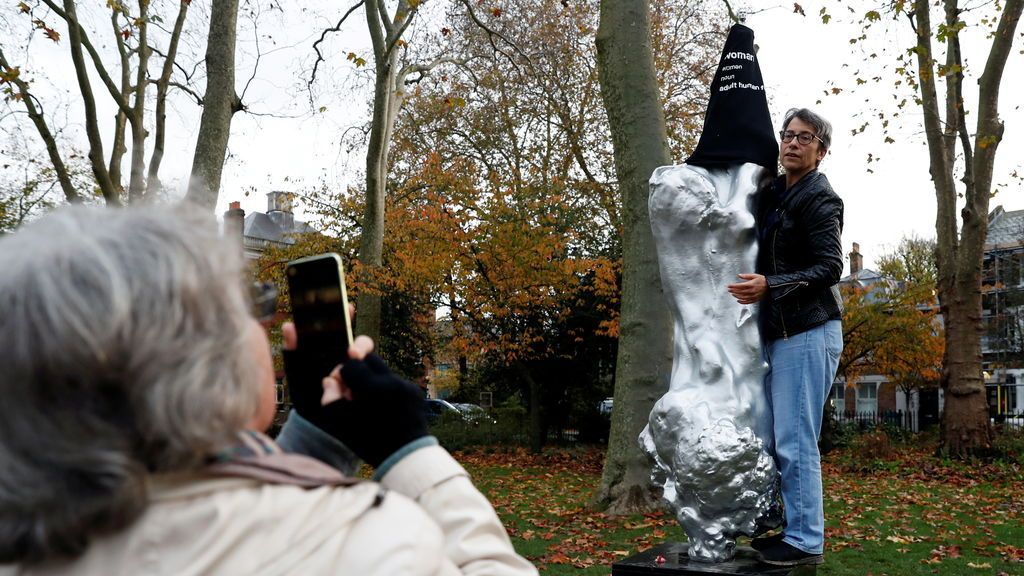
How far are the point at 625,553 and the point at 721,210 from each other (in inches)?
148

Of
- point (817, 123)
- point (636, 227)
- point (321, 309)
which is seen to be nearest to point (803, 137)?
point (817, 123)

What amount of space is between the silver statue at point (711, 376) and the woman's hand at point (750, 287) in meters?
0.22

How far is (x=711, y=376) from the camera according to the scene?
3.91m

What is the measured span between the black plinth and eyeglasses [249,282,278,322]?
2.82 meters

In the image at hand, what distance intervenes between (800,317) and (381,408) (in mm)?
2874

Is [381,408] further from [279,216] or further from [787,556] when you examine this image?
[279,216]

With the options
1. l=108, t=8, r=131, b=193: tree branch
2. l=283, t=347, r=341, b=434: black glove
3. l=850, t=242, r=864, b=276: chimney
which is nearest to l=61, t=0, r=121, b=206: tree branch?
l=108, t=8, r=131, b=193: tree branch

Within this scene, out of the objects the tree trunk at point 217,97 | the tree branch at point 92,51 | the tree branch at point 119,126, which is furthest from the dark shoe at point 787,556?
the tree branch at point 119,126

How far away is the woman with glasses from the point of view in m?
3.71

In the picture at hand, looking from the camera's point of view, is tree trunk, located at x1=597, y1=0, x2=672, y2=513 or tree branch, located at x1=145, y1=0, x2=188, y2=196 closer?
tree trunk, located at x1=597, y1=0, x2=672, y2=513

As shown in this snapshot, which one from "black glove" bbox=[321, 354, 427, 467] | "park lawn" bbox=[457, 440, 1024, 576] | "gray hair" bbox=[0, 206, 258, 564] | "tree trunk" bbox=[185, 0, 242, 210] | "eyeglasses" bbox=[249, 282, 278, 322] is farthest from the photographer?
"tree trunk" bbox=[185, 0, 242, 210]

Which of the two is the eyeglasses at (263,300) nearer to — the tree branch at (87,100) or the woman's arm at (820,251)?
the woman's arm at (820,251)

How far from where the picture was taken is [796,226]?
12.8ft

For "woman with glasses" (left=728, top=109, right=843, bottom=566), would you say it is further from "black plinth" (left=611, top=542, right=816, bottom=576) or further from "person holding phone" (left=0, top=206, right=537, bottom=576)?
"person holding phone" (left=0, top=206, right=537, bottom=576)
